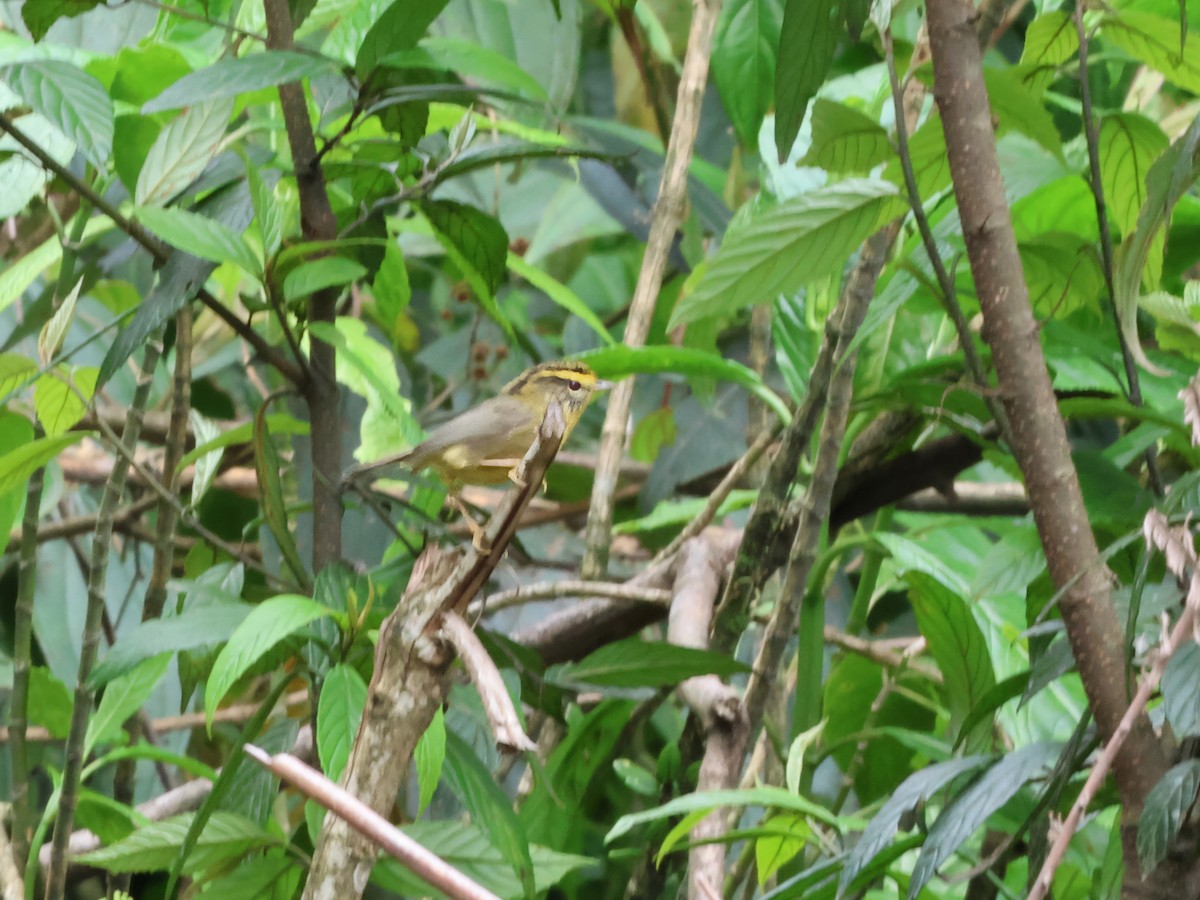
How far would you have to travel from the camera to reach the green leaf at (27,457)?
0.88 meters

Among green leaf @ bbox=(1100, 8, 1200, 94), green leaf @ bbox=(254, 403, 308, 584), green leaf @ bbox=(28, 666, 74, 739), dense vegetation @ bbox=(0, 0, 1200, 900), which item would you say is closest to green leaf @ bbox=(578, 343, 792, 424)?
dense vegetation @ bbox=(0, 0, 1200, 900)

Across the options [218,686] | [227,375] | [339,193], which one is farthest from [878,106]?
[227,375]

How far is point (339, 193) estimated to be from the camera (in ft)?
3.59

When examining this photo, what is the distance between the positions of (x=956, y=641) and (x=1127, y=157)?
0.39 meters

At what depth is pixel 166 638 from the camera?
804 mm

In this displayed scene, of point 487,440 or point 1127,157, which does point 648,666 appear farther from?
point 1127,157

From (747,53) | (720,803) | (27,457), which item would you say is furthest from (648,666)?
(747,53)

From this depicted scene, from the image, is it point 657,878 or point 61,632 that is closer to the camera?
point 657,878

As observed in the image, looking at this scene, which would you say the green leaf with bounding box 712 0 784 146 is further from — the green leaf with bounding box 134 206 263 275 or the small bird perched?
the green leaf with bounding box 134 206 263 275

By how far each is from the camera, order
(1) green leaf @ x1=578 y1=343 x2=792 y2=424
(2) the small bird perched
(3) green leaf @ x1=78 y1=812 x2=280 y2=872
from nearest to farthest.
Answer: (3) green leaf @ x1=78 y1=812 x2=280 y2=872, (1) green leaf @ x1=578 y1=343 x2=792 y2=424, (2) the small bird perched

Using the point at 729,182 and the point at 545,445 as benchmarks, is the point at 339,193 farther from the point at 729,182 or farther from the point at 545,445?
the point at 729,182

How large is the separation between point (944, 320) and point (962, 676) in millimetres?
379

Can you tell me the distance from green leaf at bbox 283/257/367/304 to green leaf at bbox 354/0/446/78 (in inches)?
5.8

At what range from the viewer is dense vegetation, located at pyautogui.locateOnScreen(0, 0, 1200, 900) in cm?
66
